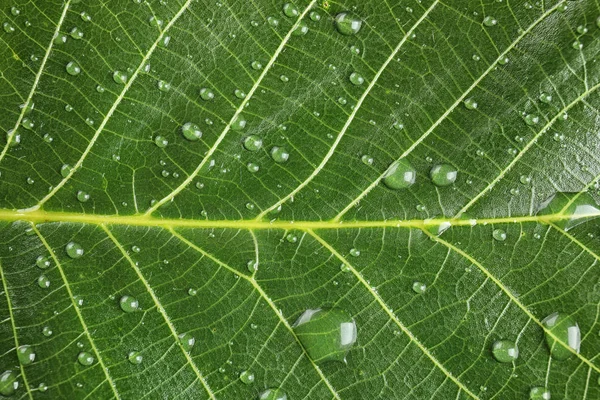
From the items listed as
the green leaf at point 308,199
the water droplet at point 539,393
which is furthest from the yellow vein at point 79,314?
the water droplet at point 539,393

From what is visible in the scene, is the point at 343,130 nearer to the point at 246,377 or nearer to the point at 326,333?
the point at 326,333

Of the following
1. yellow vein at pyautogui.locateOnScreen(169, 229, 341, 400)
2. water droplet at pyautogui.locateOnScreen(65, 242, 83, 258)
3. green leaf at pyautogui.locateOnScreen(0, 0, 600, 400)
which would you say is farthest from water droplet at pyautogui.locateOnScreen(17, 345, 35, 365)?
yellow vein at pyautogui.locateOnScreen(169, 229, 341, 400)

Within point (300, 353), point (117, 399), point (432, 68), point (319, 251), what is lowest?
point (117, 399)

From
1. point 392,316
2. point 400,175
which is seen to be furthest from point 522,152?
point 392,316

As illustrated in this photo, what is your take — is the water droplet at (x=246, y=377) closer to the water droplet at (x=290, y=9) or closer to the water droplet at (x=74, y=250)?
the water droplet at (x=74, y=250)

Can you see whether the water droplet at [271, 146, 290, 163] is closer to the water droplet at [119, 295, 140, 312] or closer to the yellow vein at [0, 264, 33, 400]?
the water droplet at [119, 295, 140, 312]

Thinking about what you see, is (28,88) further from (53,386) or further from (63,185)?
(53,386)

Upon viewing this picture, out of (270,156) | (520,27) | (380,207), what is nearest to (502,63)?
(520,27)
